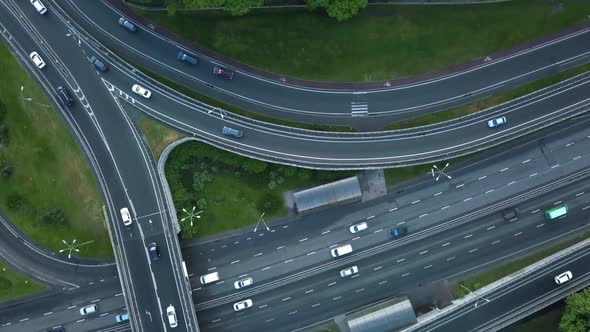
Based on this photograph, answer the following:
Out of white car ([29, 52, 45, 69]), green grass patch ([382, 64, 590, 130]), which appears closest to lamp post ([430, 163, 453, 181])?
green grass patch ([382, 64, 590, 130])

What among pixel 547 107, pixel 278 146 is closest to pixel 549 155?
pixel 547 107

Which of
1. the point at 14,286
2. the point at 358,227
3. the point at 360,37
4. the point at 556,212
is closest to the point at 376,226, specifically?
the point at 358,227

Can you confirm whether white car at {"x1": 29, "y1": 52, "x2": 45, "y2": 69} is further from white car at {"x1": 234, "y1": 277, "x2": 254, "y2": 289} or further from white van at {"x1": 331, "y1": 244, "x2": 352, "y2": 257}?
white van at {"x1": 331, "y1": 244, "x2": 352, "y2": 257}

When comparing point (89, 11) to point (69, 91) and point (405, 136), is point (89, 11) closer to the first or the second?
point (69, 91)

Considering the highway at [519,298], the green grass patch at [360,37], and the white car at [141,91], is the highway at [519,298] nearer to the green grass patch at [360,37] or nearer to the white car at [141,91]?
the green grass patch at [360,37]

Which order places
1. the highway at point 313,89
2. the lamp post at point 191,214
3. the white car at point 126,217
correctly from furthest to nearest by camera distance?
the highway at point 313,89
the lamp post at point 191,214
the white car at point 126,217

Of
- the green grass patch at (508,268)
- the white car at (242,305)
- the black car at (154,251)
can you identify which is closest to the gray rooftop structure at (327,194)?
the white car at (242,305)

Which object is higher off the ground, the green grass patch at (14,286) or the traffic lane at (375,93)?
the traffic lane at (375,93)
